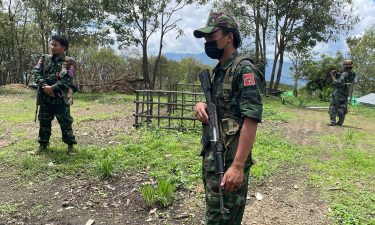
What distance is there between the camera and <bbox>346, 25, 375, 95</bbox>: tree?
30.7 metres

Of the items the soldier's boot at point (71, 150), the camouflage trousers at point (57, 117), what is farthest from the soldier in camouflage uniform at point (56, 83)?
the soldier's boot at point (71, 150)

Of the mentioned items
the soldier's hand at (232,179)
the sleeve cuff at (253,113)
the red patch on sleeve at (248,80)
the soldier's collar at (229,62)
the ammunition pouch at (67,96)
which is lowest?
the soldier's hand at (232,179)

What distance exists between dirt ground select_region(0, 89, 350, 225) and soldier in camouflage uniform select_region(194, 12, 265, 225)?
1807mm

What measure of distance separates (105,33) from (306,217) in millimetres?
18894

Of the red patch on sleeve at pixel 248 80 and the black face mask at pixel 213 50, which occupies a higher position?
the black face mask at pixel 213 50

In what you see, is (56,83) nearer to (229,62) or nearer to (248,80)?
(229,62)

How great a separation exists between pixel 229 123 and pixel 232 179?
→ 1.39 feet

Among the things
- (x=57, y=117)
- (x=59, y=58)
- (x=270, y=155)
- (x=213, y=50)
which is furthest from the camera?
(x=270, y=155)

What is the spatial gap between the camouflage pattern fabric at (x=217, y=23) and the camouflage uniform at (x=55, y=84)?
13.6 ft

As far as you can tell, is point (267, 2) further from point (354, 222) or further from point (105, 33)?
point (354, 222)

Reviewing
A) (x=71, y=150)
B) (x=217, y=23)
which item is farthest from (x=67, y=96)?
(x=217, y=23)

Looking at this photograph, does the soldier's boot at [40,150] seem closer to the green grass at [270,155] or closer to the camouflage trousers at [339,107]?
the green grass at [270,155]

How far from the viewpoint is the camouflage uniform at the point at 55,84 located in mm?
6250

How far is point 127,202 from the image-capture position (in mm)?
4895
